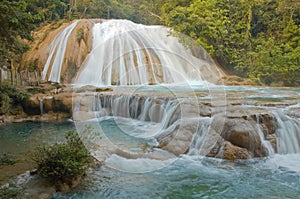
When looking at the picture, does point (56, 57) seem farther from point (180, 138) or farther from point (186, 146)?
point (186, 146)

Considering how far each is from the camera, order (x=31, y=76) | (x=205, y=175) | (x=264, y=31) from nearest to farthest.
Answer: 1. (x=205, y=175)
2. (x=31, y=76)
3. (x=264, y=31)

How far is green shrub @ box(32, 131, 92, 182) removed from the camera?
433 cm

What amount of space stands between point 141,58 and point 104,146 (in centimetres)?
1003

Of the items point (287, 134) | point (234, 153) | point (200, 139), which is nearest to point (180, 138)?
point (200, 139)

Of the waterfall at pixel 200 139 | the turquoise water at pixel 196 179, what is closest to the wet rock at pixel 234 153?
the turquoise water at pixel 196 179

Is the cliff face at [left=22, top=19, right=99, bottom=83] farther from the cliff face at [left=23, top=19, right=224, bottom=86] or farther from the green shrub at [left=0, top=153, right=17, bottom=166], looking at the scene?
the green shrub at [left=0, top=153, right=17, bottom=166]

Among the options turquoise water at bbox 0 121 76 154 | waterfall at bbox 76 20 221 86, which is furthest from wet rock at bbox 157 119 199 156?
waterfall at bbox 76 20 221 86

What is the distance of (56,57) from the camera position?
51.1 feet

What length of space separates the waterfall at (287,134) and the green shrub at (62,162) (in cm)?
393

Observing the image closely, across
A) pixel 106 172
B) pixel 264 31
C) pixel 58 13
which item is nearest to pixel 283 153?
pixel 106 172

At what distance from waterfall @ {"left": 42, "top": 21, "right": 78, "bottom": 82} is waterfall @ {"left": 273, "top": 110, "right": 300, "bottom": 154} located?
11.4 metres

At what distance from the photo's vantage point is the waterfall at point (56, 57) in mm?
15047

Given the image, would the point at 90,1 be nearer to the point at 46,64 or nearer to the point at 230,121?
the point at 46,64

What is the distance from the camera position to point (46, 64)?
50.6 feet
